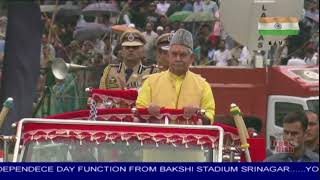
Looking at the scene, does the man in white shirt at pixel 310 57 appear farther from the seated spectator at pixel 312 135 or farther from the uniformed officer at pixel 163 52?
the seated spectator at pixel 312 135

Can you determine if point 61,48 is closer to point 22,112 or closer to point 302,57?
point 302,57

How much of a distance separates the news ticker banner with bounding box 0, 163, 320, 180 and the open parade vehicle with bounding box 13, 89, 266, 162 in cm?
111

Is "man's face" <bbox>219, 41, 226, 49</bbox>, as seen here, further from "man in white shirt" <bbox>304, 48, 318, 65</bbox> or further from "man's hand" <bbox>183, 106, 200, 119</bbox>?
"man's hand" <bbox>183, 106, 200, 119</bbox>

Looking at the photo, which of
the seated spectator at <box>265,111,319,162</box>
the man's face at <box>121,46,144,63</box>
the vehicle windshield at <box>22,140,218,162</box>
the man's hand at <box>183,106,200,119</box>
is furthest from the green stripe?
the vehicle windshield at <box>22,140,218,162</box>

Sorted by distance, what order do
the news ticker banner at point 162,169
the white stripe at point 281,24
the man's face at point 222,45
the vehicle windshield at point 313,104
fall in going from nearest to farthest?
the news ticker banner at point 162,169, the white stripe at point 281,24, the vehicle windshield at point 313,104, the man's face at point 222,45

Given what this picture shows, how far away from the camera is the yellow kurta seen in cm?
789

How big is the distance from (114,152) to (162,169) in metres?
1.29

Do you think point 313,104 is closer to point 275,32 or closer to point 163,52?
point 275,32

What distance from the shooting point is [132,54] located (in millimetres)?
9836

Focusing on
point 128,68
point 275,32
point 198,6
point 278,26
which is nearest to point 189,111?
point 128,68

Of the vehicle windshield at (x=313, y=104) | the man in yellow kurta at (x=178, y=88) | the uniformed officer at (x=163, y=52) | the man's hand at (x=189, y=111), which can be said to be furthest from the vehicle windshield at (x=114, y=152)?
the vehicle windshield at (x=313, y=104)

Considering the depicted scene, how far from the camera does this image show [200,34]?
22.7 metres

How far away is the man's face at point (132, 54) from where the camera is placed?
9.84 metres

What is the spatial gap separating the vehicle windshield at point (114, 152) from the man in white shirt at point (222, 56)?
14292mm
